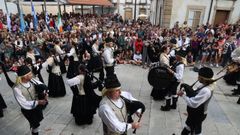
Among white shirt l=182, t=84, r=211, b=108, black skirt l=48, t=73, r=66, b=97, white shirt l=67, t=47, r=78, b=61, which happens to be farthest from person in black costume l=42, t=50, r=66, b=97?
white shirt l=182, t=84, r=211, b=108

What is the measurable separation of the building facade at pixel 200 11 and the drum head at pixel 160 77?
10.1 meters

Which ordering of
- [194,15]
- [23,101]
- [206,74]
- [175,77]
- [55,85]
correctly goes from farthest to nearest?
[194,15]
[55,85]
[175,77]
[23,101]
[206,74]

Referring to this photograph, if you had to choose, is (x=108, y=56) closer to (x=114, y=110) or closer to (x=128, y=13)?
(x=114, y=110)

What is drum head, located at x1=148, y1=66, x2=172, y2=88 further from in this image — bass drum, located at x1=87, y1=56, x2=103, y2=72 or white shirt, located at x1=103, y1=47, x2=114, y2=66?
bass drum, located at x1=87, y1=56, x2=103, y2=72

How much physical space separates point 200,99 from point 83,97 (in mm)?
2545

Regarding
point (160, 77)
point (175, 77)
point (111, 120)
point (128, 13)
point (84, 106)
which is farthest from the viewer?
point (128, 13)

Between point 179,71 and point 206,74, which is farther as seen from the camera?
point 179,71

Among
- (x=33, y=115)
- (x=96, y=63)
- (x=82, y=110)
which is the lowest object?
(x=82, y=110)

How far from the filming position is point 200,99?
3771 mm

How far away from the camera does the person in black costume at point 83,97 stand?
4646 millimetres

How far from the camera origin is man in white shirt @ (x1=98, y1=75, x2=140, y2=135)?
293 cm

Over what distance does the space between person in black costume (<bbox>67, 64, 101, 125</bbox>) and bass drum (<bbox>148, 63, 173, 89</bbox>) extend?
68.4 inches

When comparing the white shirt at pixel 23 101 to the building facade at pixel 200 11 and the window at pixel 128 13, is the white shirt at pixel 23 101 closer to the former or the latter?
the building facade at pixel 200 11

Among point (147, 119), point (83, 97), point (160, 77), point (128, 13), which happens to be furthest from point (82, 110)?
point (128, 13)
